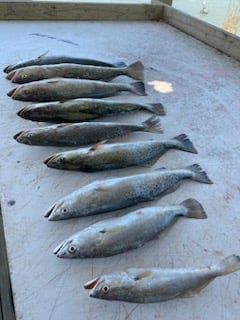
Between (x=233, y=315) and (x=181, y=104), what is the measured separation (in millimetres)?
1294

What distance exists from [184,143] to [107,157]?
42cm

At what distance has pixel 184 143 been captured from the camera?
1637mm

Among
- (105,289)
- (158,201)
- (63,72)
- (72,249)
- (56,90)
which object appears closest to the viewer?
(105,289)

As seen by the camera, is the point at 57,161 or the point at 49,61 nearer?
the point at 57,161

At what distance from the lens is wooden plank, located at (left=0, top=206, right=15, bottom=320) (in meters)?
1.02

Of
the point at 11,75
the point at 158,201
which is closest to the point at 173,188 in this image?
the point at 158,201

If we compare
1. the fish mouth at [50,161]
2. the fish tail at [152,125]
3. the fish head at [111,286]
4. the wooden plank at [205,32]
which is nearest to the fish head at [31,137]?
the fish mouth at [50,161]

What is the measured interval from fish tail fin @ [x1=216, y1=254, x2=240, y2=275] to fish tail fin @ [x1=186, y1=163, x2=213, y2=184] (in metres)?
0.42

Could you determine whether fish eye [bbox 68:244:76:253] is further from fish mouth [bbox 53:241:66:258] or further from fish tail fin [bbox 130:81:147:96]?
fish tail fin [bbox 130:81:147:96]

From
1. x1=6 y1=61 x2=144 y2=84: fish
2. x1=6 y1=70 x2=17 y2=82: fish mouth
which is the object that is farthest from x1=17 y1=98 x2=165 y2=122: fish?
x1=6 y1=70 x2=17 y2=82: fish mouth

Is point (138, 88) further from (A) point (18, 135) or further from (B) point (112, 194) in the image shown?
(B) point (112, 194)

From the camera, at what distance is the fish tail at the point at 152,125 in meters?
1.71

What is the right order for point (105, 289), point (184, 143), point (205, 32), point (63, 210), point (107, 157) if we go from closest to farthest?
point (105, 289) → point (63, 210) → point (107, 157) → point (184, 143) → point (205, 32)

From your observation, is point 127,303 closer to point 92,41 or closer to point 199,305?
point 199,305
